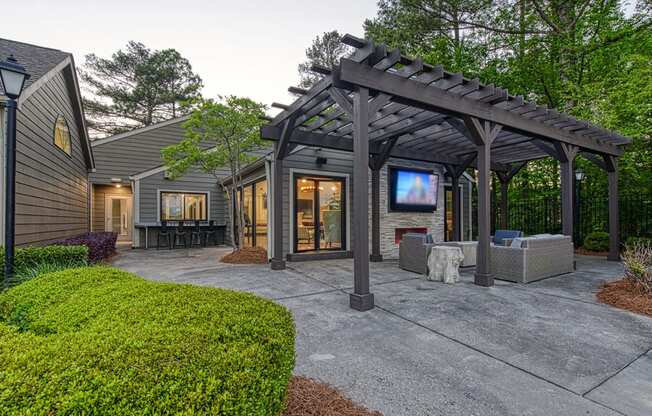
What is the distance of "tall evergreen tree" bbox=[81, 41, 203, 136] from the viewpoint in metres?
17.0

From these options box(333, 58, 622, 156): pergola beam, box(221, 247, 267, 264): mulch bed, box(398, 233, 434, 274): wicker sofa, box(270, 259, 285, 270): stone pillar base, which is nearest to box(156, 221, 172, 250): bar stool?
box(221, 247, 267, 264): mulch bed

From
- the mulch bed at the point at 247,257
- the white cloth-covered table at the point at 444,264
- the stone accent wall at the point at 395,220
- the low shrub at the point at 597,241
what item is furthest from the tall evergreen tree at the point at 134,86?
the low shrub at the point at 597,241

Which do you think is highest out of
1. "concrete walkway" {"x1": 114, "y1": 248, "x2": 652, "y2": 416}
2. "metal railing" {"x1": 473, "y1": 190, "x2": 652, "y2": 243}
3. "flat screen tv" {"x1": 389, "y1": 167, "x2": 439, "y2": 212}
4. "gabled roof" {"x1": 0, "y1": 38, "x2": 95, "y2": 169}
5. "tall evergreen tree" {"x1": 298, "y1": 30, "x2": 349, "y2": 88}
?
"tall evergreen tree" {"x1": 298, "y1": 30, "x2": 349, "y2": 88}

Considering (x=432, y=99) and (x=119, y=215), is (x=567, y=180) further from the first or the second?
(x=119, y=215)

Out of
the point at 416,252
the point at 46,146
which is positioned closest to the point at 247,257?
→ the point at 416,252

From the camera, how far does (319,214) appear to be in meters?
7.48

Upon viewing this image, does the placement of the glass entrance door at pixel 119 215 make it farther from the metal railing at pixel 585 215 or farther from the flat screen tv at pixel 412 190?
the metal railing at pixel 585 215

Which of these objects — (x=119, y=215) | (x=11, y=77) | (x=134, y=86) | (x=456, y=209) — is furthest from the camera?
(x=134, y=86)

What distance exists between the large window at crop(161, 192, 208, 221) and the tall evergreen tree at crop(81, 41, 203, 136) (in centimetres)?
876

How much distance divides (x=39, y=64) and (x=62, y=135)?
1.85 metres

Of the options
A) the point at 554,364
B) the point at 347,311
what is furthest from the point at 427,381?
the point at 347,311

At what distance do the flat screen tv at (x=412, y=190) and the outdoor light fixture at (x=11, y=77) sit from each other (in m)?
7.16

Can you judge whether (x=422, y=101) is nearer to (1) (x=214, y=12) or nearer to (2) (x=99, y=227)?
(1) (x=214, y=12)

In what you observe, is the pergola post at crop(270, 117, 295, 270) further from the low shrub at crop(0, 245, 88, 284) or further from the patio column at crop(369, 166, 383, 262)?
the low shrub at crop(0, 245, 88, 284)
